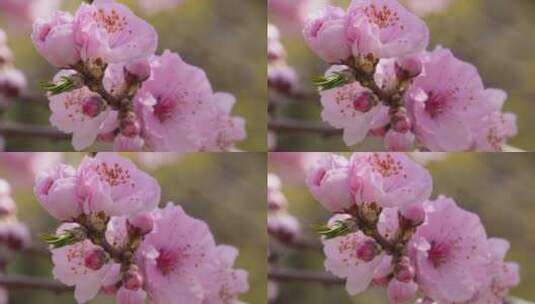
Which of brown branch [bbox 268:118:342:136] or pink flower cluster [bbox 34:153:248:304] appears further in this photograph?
brown branch [bbox 268:118:342:136]

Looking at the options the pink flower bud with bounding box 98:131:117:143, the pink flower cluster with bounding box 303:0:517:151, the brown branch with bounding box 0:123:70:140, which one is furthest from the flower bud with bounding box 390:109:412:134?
the brown branch with bounding box 0:123:70:140

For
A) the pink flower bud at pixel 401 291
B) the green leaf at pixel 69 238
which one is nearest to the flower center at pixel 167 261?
the green leaf at pixel 69 238

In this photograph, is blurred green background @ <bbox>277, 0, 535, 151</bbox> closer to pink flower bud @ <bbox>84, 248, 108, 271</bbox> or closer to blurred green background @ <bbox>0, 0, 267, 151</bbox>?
blurred green background @ <bbox>0, 0, 267, 151</bbox>

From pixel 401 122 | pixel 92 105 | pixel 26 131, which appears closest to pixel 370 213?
pixel 401 122

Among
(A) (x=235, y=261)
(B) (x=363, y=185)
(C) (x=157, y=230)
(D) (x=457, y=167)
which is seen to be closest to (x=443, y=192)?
(D) (x=457, y=167)

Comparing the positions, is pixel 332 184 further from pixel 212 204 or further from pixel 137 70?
pixel 137 70

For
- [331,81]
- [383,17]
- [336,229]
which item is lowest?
[336,229]

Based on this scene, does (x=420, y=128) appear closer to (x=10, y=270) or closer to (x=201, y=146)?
(x=201, y=146)
